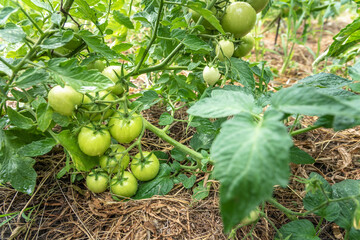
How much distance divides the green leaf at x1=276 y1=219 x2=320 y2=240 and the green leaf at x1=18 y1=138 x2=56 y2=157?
2.64 feet

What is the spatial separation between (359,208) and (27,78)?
0.97m

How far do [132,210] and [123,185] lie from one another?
Result: 0.33ft

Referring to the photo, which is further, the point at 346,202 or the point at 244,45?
the point at 244,45

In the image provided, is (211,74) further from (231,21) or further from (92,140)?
(92,140)

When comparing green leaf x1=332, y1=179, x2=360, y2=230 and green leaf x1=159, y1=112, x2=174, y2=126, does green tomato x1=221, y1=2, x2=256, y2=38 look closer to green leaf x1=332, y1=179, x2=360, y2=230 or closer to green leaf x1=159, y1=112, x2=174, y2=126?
green leaf x1=159, y1=112, x2=174, y2=126

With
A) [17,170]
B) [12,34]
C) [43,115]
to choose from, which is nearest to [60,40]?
[12,34]

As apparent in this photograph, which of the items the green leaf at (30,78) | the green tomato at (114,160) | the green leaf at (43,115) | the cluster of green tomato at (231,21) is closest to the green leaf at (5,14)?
the green leaf at (30,78)

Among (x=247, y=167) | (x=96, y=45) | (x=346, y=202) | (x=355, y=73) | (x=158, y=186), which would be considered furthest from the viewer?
(x=158, y=186)

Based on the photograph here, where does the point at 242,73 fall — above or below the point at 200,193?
above

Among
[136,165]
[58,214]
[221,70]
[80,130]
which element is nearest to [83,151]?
[80,130]

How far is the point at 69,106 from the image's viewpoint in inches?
34.4

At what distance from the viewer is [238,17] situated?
0.99m

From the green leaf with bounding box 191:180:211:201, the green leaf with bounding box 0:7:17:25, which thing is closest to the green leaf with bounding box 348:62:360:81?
the green leaf with bounding box 191:180:211:201

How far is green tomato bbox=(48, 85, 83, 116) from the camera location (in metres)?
0.85
